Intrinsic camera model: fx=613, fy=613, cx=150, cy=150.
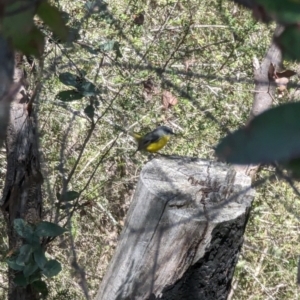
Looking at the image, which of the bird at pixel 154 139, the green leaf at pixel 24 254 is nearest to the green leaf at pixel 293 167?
the green leaf at pixel 24 254

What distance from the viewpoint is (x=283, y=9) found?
1.70 feet

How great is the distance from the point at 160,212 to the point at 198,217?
0.55 ft

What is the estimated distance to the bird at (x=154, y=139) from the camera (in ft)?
13.1

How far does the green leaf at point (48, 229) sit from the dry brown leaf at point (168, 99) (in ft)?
8.04

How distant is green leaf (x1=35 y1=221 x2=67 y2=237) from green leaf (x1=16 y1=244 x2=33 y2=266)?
0.07m

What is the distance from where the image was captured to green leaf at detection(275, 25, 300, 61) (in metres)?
0.55

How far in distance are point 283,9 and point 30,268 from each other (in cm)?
181

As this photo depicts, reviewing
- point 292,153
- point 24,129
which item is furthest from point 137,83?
point 292,153

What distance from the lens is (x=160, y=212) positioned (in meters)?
2.20

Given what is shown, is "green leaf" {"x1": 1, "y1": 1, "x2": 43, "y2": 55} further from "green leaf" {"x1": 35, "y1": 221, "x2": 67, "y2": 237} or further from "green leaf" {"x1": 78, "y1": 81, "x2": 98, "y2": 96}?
"green leaf" {"x1": 78, "y1": 81, "x2": 98, "y2": 96}

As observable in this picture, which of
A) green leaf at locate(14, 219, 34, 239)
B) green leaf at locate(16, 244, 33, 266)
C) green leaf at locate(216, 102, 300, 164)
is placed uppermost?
green leaf at locate(216, 102, 300, 164)

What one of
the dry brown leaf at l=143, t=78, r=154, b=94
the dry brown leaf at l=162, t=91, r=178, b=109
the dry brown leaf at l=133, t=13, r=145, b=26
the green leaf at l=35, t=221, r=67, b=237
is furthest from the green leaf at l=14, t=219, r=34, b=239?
the dry brown leaf at l=133, t=13, r=145, b=26

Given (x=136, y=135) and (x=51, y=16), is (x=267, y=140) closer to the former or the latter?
(x=51, y=16)

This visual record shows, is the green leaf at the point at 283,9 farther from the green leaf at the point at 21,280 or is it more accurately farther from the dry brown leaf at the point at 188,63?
the dry brown leaf at the point at 188,63
